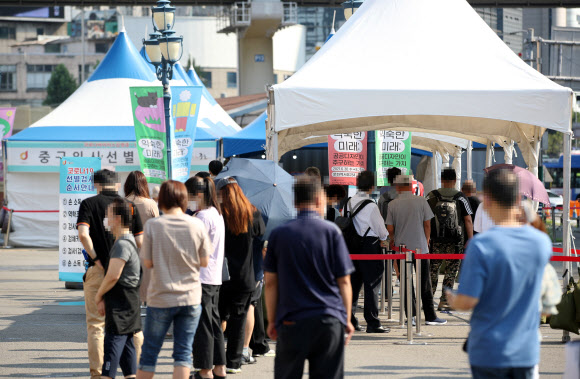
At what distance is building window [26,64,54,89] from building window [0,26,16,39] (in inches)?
352

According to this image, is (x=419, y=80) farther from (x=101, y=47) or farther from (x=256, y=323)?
(x=101, y=47)

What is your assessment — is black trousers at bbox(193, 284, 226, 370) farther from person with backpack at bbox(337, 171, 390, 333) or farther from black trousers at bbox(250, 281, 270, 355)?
person with backpack at bbox(337, 171, 390, 333)

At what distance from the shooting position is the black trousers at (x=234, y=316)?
8.07 m

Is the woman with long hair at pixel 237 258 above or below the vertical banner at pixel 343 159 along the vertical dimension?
below

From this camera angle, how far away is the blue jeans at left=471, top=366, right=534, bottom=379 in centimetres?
444

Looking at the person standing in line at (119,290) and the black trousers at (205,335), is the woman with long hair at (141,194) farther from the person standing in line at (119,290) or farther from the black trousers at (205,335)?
the person standing in line at (119,290)

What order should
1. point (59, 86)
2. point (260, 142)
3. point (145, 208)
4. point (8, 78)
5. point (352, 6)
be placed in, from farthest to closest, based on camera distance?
point (8, 78), point (59, 86), point (260, 142), point (352, 6), point (145, 208)

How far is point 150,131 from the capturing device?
15109 millimetres

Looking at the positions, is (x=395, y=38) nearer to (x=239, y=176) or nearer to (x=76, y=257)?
(x=239, y=176)

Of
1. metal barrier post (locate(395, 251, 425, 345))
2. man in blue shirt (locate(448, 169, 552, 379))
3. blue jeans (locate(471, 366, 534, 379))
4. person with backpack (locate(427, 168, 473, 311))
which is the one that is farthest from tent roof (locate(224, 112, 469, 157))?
blue jeans (locate(471, 366, 534, 379))

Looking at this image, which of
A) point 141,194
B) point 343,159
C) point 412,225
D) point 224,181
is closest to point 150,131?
point 343,159

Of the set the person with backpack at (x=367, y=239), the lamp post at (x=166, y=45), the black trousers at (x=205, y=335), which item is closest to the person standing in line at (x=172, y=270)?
the black trousers at (x=205, y=335)

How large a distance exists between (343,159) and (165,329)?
9950 mm

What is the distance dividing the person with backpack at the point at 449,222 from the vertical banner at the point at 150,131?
16.1ft
